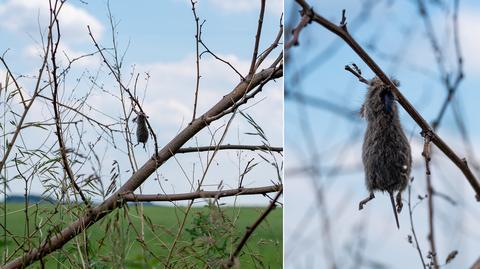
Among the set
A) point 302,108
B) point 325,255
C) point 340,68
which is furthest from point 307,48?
point 325,255

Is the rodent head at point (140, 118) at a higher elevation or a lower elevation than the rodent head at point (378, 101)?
higher

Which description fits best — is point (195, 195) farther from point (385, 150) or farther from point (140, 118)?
point (385, 150)

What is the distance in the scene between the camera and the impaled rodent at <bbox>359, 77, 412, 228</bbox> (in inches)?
29.1

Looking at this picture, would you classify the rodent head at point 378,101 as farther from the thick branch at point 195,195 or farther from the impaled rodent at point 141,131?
the impaled rodent at point 141,131

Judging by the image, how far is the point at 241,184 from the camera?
125 cm

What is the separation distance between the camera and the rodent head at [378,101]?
2.48 feet

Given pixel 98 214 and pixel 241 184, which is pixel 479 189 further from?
pixel 98 214

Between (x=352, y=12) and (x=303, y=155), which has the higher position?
(x=352, y=12)

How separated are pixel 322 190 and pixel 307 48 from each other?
0.33 meters

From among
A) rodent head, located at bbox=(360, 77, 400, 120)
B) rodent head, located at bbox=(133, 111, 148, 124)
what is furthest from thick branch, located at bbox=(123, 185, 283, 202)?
rodent head, located at bbox=(360, 77, 400, 120)

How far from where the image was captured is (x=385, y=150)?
743 mm

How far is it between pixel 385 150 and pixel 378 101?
0.21 ft

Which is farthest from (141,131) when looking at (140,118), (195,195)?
(195,195)

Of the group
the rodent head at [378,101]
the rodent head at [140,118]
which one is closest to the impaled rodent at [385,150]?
the rodent head at [378,101]
